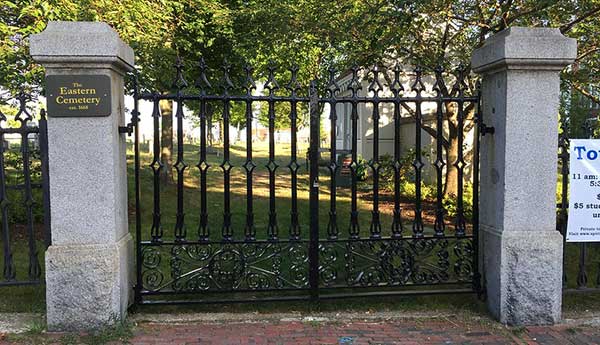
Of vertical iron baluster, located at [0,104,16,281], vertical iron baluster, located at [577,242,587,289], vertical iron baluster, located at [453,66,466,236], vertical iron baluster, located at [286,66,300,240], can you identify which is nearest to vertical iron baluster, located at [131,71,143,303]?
vertical iron baluster, located at [0,104,16,281]

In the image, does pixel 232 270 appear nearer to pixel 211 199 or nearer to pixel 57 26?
pixel 57 26

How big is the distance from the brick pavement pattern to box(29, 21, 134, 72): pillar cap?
2436 millimetres

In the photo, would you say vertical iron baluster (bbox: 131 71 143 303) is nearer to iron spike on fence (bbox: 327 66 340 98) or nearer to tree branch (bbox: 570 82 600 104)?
iron spike on fence (bbox: 327 66 340 98)

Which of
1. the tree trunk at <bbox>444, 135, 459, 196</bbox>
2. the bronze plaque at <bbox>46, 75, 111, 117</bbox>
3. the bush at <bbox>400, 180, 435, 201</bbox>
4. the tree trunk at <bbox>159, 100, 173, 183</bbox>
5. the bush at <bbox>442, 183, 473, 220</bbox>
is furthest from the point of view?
the tree trunk at <bbox>159, 100, 173, 183</bbox>

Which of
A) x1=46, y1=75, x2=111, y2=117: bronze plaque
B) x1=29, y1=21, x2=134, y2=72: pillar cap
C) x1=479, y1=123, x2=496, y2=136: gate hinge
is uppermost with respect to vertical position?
x1=29, y1=21, x2=134, y2=72: pillar cap

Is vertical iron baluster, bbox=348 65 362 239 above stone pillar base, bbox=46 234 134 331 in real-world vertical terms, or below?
above

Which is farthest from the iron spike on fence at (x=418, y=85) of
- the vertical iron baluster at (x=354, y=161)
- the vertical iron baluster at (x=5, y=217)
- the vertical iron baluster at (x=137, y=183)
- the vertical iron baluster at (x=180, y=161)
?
the vertical iron baluster at (x=5, y=217)

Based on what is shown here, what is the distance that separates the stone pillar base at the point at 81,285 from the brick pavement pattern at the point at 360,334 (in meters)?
0.41

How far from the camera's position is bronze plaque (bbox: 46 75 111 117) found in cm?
419

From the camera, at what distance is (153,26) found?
866 cm

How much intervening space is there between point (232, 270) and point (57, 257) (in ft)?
5.21

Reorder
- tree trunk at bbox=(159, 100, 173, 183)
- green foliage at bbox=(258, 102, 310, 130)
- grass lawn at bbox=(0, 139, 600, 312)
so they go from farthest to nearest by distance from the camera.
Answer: tree trunk at bbox=(159, 100, 173, 183), green foliage at bbox=(258, 102, 310, 130), grass lawn at bbox=(0, 139, 600, 312)

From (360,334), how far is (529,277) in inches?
65.7

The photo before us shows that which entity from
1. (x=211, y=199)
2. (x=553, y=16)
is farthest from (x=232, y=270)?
(x=211, y=199)
